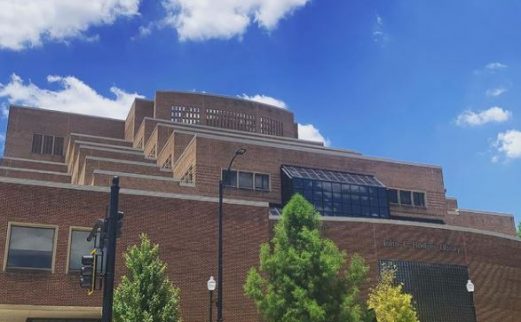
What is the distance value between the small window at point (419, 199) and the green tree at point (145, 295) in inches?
1097

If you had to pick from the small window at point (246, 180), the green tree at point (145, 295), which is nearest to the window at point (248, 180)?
the small window at point (246, 180)

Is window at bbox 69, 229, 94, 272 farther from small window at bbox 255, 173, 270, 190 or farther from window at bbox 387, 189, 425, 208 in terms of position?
window at bbox 387, 189, 425, 208

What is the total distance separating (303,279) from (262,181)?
58.0 feet

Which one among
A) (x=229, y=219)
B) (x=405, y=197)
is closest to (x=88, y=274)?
(x=229, y=219)

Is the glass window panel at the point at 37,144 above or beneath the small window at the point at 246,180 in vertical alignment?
above

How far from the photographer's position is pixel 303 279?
86.9ft

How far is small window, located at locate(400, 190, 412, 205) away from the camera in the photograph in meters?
48.4

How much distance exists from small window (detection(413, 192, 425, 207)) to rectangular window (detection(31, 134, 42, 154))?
135 ft

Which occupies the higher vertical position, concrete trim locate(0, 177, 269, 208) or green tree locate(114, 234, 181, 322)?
concrete trim locate(0, 177, 269, 208)

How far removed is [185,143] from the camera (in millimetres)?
48875

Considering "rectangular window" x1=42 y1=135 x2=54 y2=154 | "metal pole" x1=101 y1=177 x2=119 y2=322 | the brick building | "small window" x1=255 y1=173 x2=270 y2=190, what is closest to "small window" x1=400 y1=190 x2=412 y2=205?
the brick building

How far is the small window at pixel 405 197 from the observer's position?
4842 cm

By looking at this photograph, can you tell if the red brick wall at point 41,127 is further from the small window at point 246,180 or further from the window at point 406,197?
the window at point 406,197

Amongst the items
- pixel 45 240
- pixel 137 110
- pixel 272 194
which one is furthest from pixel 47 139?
pixel 45 240
